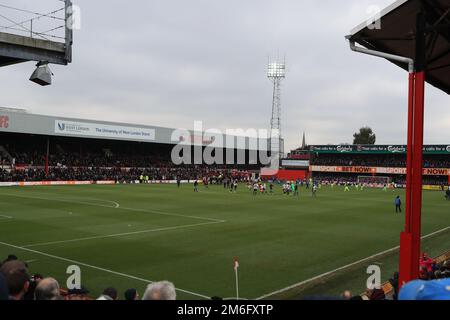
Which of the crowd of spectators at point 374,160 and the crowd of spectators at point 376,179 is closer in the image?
the crowd of spectators at point 376,179

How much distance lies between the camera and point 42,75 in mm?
10016

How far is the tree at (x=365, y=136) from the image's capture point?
153125mm

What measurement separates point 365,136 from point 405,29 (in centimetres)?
15219

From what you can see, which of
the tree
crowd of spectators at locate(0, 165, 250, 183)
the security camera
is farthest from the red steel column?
the tree

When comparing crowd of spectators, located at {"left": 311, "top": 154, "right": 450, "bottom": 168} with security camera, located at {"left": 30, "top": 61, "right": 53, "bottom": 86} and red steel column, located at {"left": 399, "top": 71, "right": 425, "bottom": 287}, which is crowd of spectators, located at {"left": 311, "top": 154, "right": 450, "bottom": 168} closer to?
red steel column, located at {"left": 399, "top": 71, "right": 425, "bottom": 287}

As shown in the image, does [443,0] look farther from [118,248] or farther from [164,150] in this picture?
[164,150]

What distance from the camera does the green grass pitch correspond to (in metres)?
13.0

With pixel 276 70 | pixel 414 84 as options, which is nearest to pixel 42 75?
pixel 414 84

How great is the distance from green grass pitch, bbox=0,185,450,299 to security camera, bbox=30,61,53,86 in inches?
213

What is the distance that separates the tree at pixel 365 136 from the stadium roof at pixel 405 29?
148794mm

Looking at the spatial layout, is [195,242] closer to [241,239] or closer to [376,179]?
[241,239]

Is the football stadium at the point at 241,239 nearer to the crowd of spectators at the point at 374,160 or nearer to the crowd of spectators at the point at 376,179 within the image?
the crowd of spectators at the point at 376,179

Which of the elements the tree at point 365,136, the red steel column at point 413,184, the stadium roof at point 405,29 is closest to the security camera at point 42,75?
the stadium roof at point 405,29

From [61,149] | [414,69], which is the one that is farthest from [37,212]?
[61,149]
